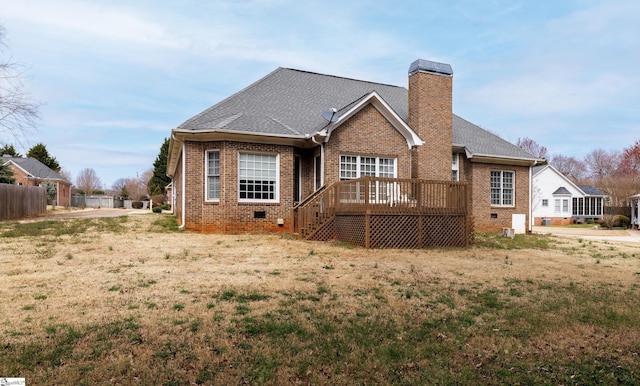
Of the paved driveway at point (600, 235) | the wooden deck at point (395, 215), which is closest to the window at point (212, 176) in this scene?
the wooden deck at point (395, 215)

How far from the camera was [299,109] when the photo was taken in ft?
60.3

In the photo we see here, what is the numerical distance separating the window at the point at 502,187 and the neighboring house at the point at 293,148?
136 centimetres

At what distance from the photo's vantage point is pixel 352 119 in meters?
16.4

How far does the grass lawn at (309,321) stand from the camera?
3882mm

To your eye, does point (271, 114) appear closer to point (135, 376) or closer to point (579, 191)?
point (135, 376)

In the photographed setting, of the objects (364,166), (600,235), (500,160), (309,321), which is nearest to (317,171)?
(364,166)

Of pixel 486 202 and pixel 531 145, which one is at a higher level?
pixel 531 145

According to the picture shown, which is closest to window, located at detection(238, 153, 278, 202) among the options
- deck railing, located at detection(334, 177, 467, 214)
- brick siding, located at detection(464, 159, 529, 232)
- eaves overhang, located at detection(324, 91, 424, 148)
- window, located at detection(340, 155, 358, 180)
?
eaves overhang, located at detection(324, 91, 424, 148)

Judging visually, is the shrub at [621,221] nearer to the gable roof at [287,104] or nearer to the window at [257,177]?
the gable roof at [287,104]

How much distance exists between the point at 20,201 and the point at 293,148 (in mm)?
17654

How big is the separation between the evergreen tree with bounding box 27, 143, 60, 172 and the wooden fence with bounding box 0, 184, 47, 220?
34.3 meters

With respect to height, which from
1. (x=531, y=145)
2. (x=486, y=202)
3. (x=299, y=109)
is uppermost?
(x=531, y=145)

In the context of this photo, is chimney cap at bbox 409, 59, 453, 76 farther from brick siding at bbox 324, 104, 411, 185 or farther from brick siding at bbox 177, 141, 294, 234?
brick siding at bbox 177, 141, 294, 234

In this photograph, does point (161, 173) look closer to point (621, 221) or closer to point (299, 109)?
point (299, 109)
